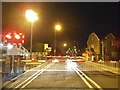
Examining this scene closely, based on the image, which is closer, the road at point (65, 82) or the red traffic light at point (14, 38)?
the road at point (65, 82)

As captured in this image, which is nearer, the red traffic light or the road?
the road

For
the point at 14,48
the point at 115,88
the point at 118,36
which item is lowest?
the point at 115,88

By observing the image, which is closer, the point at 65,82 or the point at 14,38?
the point at 65,82

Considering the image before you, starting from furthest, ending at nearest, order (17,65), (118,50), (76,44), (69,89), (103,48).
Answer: (76,44) → (103,48) → (118,50) → (17,65) → (69,89)

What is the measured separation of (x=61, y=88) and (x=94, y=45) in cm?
7604

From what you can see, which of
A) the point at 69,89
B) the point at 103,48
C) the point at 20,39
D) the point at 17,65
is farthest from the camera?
the point at 103,48

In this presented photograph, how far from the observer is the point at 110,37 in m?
77.6

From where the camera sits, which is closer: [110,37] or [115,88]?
[115,88]

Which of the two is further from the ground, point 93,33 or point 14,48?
point 93,33

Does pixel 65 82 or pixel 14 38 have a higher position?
pixel 14 38

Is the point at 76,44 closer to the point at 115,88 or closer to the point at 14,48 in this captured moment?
the point at 14,48

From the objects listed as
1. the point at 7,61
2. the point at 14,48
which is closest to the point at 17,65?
the point at 7,61

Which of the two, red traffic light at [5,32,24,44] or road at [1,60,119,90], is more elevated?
red traffic light at [5,32,24,44]

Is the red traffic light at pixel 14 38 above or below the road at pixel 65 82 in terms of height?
above
